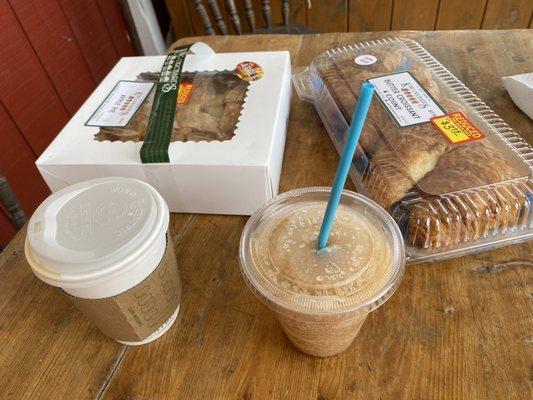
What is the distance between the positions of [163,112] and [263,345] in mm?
400

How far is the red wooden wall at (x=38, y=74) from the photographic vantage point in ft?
3.84

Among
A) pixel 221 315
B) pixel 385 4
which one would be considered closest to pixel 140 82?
pixel 221 315

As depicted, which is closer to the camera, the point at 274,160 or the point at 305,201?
the point at 305,201

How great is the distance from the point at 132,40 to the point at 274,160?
4.40 feet

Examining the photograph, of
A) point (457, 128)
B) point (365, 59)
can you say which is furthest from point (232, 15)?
point (457, 128)

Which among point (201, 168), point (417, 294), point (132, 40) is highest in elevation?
point (201, 168)

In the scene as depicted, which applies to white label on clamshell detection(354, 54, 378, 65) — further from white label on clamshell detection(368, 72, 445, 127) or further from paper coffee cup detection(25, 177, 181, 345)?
paper coffee cup detection(25, 177, 181, 345)

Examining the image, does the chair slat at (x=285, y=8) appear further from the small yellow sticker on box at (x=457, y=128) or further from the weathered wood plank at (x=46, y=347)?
the weathered wood plank at (x=46, y=347)

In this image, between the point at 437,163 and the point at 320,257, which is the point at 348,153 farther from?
the point at 437,163

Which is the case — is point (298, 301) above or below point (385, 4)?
above

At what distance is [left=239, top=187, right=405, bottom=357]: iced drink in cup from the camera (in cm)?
41

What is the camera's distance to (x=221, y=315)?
53 cm

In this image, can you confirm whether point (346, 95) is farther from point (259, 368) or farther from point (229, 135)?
point (259, 368)

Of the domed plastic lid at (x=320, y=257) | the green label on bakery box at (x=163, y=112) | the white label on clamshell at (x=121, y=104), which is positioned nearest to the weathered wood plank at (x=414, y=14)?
the green label on bakery box at (x=163, y=112)
